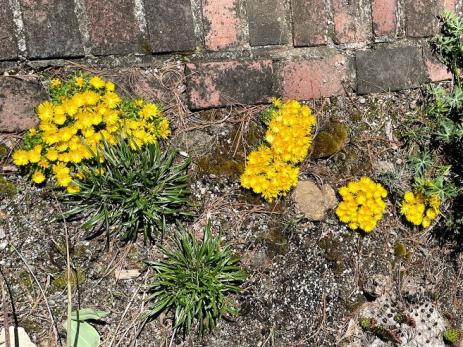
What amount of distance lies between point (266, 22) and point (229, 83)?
0.37m

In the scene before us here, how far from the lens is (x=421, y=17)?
2891mm

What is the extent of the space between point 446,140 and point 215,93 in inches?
51.8

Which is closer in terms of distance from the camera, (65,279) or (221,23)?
(65,279)

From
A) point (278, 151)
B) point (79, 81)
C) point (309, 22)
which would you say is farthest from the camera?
point (309, 22)

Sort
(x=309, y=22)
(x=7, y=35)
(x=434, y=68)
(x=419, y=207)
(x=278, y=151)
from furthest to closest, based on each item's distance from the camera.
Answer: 1. (x=434, y=68)
2. (x=419, y=207)
3. (x=309, y=22)
4. (x=278, y=151)
5. (x=7, y=35)

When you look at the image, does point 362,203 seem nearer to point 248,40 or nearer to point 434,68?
point 434,68

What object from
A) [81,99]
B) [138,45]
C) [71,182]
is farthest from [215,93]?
[71,182]

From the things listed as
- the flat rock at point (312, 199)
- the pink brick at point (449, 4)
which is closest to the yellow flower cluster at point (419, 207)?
the flat rock at point (312, 199)

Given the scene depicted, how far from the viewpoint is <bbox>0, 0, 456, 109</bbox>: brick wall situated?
2275 mm

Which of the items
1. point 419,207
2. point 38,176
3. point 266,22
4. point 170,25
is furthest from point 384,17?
point 38,176

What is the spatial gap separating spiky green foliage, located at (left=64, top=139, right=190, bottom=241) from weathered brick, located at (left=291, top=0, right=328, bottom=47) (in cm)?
87

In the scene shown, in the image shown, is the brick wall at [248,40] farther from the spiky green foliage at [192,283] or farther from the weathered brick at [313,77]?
the spiky green foliage at [192,283]

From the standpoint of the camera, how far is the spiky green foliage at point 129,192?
236 cm

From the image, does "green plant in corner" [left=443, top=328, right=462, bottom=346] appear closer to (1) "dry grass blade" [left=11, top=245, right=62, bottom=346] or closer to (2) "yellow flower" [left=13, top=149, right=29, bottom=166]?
(1) "dry grass blade" [left=11, top=245, right=62, bottom=346]
